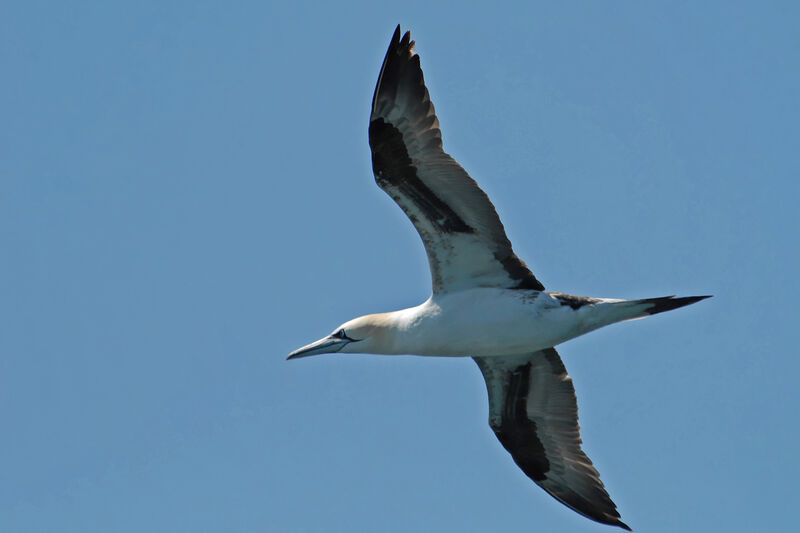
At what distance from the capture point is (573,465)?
17.1 metres

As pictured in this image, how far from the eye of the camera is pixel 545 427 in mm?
17172

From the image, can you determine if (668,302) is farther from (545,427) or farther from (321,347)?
(321,347)

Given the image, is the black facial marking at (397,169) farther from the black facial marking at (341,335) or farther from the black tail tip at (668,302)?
the black tail tip at (668,302)

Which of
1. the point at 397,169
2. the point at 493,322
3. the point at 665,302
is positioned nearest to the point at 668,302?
the point at 665,302

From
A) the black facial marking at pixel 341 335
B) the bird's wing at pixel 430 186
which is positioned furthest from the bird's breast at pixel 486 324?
the black facial marking at pixel 341 335

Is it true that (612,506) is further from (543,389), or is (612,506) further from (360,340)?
(360,340)

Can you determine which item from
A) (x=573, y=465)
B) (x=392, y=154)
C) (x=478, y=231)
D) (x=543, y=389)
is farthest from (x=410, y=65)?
(x=573, y=465)

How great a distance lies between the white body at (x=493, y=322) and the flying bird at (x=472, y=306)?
0.01 m

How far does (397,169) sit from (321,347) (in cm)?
303

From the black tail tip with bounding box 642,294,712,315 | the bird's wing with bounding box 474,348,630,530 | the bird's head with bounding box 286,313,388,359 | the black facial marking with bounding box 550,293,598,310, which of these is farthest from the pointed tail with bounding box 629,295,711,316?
the bird's head with bounding box 286,313,388,359

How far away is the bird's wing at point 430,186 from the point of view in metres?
14.3

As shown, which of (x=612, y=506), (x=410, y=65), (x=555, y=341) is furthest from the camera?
(x=612, y=506)

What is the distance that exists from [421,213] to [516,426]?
4.07 meters

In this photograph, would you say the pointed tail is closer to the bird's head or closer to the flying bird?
the flying bird
